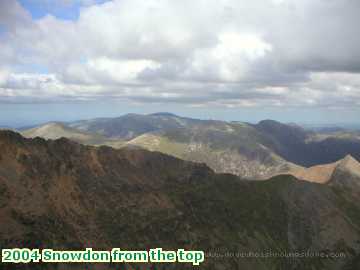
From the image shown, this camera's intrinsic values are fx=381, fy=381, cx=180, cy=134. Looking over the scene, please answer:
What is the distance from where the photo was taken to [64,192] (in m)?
167

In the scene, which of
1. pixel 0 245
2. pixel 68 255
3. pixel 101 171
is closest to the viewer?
pixel 0 245

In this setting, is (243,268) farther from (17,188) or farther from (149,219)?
(17,188)

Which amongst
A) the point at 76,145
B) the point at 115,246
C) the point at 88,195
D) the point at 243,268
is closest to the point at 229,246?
the point at 243,268

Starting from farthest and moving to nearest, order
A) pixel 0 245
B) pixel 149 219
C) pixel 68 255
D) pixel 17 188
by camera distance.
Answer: pixel 149 219, pixel 17 188, pixel 68 255, pixel 0 245

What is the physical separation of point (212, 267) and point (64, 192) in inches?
2941

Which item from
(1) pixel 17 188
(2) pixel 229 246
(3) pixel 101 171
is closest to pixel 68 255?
(1) pixel 17 188

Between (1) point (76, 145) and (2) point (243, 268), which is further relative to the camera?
(1) point (76, 145)

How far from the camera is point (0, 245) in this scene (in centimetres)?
12425

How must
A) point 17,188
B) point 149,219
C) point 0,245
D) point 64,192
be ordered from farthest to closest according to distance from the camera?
point 149,219, point 64,192, point 17,188, point 0,245

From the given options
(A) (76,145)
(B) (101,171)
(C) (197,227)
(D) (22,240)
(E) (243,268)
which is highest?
(A) (76,145)

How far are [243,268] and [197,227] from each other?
97.0 ft

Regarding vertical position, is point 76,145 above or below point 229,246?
above

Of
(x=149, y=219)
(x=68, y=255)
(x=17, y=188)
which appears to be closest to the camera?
(x=68, y=255)

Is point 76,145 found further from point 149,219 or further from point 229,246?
point 229,246
